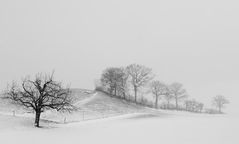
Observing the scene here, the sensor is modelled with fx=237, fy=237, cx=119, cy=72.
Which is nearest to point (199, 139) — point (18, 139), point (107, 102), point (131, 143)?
point (131, 143)

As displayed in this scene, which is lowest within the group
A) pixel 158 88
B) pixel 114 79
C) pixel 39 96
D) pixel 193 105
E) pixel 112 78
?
pixel 193 105

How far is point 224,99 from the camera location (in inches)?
4309

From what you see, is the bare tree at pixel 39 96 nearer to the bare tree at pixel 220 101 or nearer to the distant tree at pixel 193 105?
the distant tree at pixel 193 105

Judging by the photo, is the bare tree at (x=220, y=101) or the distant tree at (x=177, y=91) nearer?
the distant tree at (x=177, y=91)

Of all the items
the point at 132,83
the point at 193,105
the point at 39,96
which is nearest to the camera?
the point at 39,96

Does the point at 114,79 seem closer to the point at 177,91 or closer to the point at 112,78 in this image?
the point at 112,78

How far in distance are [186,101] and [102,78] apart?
39.9 meters

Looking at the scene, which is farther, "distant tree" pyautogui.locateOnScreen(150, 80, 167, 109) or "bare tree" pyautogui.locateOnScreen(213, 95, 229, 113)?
"bare tree" pyautogui.locateOnScreen(213, 95, 229, 113)

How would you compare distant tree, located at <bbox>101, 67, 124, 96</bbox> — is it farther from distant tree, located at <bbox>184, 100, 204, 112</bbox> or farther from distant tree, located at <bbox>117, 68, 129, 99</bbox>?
distant tree, located at <bbox>184, 100, 204, 112</bbox>

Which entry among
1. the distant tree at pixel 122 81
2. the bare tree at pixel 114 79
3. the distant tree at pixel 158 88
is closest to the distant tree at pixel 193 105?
the distant tree at pixel 158 88

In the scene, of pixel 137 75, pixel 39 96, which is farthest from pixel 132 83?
pixel 39 96

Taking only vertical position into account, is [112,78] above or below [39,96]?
above

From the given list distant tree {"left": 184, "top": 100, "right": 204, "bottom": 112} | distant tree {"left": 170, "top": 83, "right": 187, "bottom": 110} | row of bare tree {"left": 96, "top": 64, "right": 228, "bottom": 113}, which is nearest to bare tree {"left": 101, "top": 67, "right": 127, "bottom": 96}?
row of bare tree {"left": 96, "top": 64, "right": 228, "bottom": 113}

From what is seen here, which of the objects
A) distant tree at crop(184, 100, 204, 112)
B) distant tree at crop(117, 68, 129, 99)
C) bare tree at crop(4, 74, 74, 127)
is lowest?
distant tree at crop(184, 100, 204, 112)
